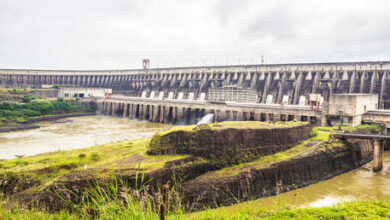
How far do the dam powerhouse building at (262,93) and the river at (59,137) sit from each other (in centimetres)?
961

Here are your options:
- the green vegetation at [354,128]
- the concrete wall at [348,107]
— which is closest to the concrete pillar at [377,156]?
the green vegetation at [354,128]

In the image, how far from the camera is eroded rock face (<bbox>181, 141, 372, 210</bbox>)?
13.9m

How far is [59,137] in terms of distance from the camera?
111 feet

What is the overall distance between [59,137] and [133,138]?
8585mm

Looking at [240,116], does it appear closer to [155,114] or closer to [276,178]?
[155,114]

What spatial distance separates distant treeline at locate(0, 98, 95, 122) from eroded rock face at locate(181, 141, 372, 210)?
122ft

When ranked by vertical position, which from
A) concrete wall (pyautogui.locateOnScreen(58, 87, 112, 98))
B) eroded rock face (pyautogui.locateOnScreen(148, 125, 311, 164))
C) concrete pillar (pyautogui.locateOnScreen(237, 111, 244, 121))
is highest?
concrete wall (pyautogui.locateOnScreen(58, 87, 112, 98))

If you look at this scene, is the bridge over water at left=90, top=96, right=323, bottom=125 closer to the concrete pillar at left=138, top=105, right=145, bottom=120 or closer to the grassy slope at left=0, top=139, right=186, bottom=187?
the concrete pillar at left=138, top=105, right=145, bottom=120

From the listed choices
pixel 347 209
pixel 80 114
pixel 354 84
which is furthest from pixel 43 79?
pixel 347 209

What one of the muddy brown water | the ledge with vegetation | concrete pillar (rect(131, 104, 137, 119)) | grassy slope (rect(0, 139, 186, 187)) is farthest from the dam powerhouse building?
grassy slope (rect(0, 139, 186, 187))

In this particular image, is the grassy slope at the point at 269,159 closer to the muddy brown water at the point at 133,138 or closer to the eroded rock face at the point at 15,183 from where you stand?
the muddy brown water at the point at 133,138

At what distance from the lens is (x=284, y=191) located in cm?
1650

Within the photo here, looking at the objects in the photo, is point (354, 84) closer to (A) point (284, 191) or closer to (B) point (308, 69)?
(B) point (308, 69)

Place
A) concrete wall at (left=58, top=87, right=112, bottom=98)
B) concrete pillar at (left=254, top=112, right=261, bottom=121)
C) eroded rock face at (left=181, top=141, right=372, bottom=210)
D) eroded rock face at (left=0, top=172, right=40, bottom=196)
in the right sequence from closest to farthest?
eroded rock face at (left=0, top=172, right=40, bottom=196) → eroded rock face at (left=181, top=141, right=372, bottom=210) → concrete pillar at (left=254, top=112, right=261, bottom=121) → concrete wall at (left=58, top=87, right=112, bottom=98)
